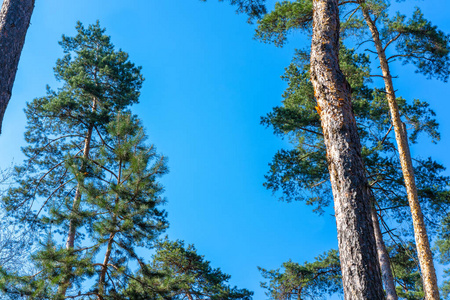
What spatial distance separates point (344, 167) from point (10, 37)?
158 inches

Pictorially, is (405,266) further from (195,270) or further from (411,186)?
(195,270)

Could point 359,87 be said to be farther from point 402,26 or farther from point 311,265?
point 311,265

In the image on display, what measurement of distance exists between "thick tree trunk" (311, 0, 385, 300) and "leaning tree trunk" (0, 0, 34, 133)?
3648 millimetres

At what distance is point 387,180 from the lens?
12195 millimetres

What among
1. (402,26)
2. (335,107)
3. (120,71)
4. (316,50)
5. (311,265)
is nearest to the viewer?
(335,107)

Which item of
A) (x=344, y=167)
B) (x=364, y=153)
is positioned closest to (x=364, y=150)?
(x=364, y=153)

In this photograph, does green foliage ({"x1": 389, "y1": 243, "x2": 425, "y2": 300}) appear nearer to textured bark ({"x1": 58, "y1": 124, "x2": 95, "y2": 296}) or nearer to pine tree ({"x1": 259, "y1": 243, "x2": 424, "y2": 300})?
pine tree ({"x1": 259, "y1": 243, "x2": 424, "y2": 300})

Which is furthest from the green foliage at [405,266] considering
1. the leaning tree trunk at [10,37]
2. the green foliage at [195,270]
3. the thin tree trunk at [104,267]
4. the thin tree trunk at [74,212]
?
the leaning tree trunk at [10,37]

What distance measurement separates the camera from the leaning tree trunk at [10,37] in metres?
4.15

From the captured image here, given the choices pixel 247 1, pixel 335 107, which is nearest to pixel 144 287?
pixel 335 107

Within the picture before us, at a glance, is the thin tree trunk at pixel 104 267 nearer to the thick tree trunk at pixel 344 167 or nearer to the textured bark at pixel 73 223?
the textured bark at pixel 73 223

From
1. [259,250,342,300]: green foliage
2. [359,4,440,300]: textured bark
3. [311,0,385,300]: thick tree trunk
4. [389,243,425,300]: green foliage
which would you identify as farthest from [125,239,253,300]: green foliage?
[311,0,385,300]: thick tree trunk

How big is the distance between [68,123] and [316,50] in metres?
11.2

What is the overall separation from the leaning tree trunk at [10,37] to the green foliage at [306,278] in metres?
12.0
